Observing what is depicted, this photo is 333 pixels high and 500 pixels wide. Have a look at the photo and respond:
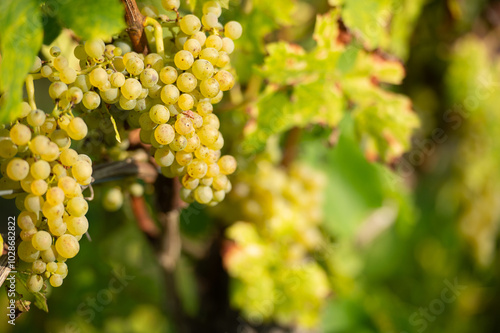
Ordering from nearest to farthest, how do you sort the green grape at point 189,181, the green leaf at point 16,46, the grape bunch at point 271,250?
the green leaf at point 16,46 < the green grape at point 189,181 < the grape bunch at point 271,250

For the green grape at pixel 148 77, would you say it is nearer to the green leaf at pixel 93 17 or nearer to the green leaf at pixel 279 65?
the green leaf at pixel 93 17

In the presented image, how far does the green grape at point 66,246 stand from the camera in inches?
12.9

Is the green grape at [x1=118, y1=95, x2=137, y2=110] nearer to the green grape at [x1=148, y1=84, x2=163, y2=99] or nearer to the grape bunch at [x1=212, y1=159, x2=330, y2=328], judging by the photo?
the green grape at [x1=148, y1=84, x2=163, y2=99]

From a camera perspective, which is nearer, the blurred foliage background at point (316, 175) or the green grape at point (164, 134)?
the green grape at point (164, 134)

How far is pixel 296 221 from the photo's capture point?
0.76m

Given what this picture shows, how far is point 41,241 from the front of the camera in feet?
1.06

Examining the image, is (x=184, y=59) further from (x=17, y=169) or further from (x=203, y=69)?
(x=17, y=169)

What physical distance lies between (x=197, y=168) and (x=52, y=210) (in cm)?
11

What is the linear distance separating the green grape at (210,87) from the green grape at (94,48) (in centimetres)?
8

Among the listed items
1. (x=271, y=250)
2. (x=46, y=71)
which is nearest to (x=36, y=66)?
(x=46, y=71)

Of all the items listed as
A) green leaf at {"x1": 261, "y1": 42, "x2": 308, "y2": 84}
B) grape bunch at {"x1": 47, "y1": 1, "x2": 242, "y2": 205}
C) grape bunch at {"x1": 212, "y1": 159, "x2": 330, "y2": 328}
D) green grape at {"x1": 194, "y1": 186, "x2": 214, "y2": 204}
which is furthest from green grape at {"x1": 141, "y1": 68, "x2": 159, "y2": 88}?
grape bunch at {"x1": 212, "y1": 159, "x2": 330, "y2": 328}

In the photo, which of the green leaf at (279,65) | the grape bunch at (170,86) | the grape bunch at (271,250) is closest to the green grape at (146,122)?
the grape bunch at (170,86)

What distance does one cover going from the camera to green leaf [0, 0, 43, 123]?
28cm

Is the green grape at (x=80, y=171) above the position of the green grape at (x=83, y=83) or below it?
below
